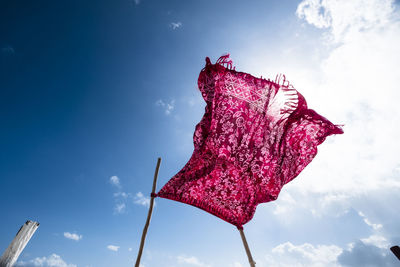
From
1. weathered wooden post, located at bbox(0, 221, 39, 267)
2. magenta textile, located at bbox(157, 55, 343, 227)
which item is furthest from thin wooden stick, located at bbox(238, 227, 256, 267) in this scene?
weathered wooden post, located at bbox(0, 221, 39, 267)

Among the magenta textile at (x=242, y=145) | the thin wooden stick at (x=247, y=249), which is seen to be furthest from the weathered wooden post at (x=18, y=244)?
the thin wooden stick at (x=247, y=249)

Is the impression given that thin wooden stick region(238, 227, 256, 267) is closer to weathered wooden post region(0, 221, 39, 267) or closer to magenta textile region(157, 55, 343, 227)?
magenta textile region(157, 55, 343, 227)

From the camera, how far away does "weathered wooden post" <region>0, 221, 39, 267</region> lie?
4.82 metres

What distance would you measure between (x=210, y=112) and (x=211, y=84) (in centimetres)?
68

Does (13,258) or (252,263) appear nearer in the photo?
(252,263)

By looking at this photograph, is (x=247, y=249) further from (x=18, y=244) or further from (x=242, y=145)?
(x=18, y=244)

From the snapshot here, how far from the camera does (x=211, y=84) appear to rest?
457 centimetres

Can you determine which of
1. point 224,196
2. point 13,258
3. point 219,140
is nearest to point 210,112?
point 219,140

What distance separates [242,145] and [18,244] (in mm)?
5967

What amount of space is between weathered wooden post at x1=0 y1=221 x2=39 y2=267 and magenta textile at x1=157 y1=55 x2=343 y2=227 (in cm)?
425

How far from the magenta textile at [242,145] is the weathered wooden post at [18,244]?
13.9ft

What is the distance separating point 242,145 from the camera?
4.32 metres

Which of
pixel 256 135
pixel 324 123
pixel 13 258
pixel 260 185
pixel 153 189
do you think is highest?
pixel 324 123

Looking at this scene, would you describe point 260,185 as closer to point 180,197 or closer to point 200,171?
point 200,171
